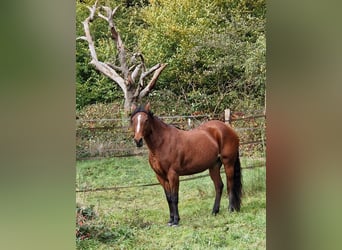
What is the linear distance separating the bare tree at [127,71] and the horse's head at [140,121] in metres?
0.07

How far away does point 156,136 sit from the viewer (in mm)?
4039

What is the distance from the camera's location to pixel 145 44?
4.00m

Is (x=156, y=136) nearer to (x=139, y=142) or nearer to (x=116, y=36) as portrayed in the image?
(x=139, y=142)

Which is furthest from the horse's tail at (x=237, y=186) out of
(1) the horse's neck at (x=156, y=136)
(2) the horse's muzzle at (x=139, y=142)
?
(2) the horse's muzzle at (x=139, y=142)

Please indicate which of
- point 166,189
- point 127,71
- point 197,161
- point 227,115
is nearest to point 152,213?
point 166,189

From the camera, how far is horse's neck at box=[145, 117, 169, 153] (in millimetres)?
4031

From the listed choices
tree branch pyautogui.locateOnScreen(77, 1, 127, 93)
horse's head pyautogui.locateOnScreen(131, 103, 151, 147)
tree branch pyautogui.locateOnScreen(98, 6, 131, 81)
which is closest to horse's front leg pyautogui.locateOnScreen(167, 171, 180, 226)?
horse's head pyautogui.locateOnScreen(131, 103, 151, 147)

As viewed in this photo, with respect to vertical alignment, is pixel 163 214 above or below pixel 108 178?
below

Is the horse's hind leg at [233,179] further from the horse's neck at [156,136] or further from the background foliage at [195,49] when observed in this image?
the horse's neck at [156,136]

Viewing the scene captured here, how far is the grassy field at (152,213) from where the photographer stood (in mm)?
3965
